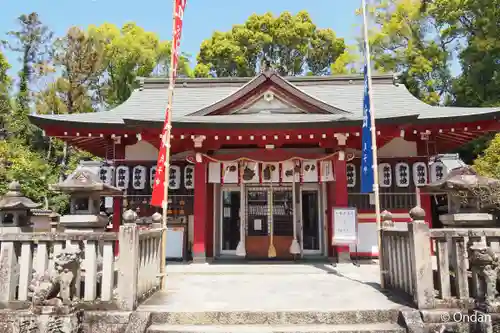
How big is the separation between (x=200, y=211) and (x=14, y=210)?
188 inches

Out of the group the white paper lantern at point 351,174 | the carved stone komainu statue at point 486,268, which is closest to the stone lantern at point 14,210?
the carved stone komainu statue at point 486,268

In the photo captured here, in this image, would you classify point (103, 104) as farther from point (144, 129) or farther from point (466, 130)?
point (466, 130)

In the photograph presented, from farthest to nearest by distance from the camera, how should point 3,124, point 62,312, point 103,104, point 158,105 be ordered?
point 103,104
point 3,124
point 158,105
point 62,312

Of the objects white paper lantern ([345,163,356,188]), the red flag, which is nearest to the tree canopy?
white paper lantern ([345,163,356,188])

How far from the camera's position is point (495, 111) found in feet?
32.2

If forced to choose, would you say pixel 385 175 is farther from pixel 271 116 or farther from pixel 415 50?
pixel 415 50

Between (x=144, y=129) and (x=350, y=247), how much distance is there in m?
6.94

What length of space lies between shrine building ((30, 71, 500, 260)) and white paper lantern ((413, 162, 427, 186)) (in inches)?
1.2

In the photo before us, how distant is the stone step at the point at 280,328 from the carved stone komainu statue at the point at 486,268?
125 cm

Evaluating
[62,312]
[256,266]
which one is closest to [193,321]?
[62,312]

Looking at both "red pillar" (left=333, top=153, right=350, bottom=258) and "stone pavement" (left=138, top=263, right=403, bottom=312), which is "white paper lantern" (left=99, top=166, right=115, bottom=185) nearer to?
"stone pavement" (left=138, top=263, right=403, bottom=312)

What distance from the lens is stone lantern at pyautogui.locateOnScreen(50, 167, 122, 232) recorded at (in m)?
7.25

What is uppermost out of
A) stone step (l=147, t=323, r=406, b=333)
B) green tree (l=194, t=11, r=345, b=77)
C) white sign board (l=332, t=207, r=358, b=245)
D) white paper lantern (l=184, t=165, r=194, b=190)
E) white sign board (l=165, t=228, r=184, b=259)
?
green tree (l=194, t=11, r=345, b=77)

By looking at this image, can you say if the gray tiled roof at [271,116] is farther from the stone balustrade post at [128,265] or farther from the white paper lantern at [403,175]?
the stone balustrade post at [128,265]
